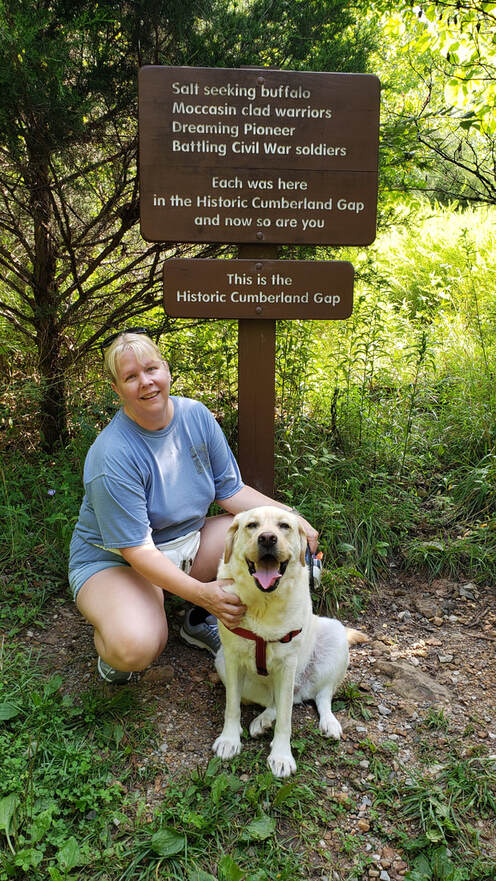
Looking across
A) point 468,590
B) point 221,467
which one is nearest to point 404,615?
point 468,590

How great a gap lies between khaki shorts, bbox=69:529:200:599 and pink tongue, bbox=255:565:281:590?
62cm

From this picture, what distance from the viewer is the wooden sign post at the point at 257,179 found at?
9.43ft

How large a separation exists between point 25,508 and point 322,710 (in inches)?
82.0

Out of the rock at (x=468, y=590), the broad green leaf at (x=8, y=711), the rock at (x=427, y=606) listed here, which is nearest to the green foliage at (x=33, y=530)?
the broad green leaf at (x=8, y=711)

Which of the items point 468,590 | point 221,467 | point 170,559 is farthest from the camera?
point 468,590

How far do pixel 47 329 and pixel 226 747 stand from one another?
9.36ft

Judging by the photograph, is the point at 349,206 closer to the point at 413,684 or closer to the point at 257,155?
the point at 257,155

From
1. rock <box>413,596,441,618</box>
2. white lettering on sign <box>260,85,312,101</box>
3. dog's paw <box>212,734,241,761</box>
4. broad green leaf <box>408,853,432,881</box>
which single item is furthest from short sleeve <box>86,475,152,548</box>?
white lettering on sign <box>260,85,312,101</box>

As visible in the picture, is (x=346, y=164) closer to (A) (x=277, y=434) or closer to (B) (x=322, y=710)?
(A) (x=277, y=434)

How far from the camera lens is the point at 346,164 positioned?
118 inches

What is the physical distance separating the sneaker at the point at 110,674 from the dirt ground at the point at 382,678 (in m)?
0.09

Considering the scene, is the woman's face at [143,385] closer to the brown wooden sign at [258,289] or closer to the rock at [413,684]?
the brown wooden sign at [258,289]

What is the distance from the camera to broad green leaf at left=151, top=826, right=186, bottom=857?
6.65ft

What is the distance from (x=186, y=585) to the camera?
8.09 ft
